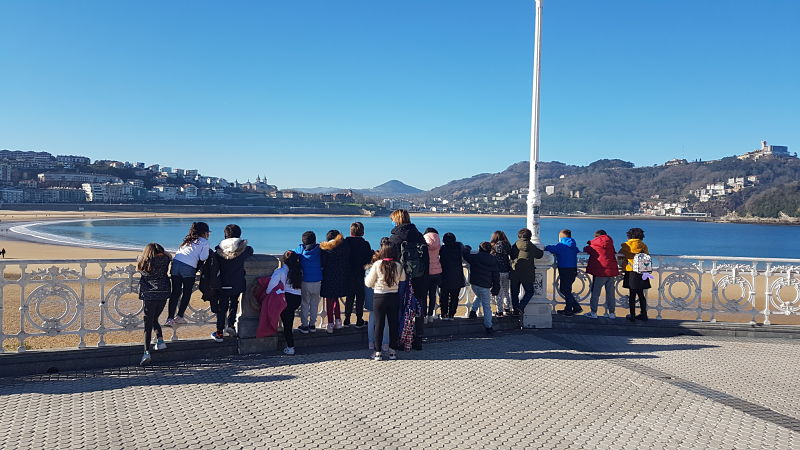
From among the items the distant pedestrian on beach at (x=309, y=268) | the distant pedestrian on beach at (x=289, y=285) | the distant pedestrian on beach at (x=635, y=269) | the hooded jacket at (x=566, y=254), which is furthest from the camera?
Result: the hooded jacket at (x=566, y=254)

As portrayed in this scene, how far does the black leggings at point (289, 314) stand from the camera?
6.79m

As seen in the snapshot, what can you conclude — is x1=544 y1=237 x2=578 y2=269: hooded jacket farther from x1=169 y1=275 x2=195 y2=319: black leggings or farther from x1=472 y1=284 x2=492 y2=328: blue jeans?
x1=169 y1=275 x2=195 y2=319: black leggings

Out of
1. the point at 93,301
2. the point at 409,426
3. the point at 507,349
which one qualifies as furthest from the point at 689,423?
the point at 93,301

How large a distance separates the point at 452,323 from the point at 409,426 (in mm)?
3562

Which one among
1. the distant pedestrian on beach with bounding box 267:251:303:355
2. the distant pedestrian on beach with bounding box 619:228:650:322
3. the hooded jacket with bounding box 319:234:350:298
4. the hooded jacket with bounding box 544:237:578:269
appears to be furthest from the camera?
the hooded jacket with bounding box 544:237:578:269

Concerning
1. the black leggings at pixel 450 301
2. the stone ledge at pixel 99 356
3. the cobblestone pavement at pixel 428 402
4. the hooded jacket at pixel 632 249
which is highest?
the hooded jacket at pixel 632 249

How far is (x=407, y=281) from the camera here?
6824 mm

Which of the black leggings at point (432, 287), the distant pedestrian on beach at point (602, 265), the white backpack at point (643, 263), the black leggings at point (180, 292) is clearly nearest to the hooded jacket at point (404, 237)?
the black leggings at point (432, 287)

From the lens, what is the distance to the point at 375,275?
654cm

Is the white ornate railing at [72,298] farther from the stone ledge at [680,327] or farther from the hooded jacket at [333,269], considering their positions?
the stone ledge at [680,327]

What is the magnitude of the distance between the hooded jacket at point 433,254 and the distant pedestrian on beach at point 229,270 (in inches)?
88.6

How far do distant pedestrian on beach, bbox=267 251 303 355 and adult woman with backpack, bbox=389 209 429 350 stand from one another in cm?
114

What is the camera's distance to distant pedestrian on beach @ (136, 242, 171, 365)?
19.8 ft

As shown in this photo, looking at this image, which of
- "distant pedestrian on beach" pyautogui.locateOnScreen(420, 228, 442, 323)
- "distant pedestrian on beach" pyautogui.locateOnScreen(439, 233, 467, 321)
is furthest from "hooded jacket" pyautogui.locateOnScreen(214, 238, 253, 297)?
"distant pedestrian on beach" pyautogui.locateOnScreen(439, 233, 467, 321)
